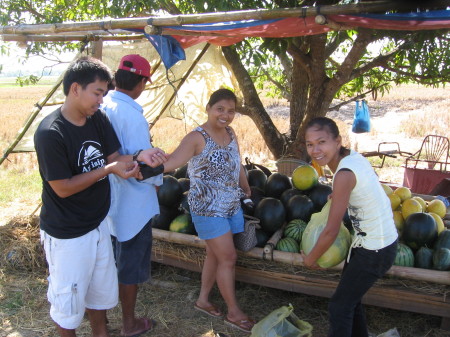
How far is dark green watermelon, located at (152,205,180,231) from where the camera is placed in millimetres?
4793

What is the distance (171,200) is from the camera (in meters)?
4.96

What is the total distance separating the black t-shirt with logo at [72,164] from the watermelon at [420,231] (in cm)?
277

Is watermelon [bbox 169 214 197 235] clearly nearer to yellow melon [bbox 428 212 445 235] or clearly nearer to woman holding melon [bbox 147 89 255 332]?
woman holding melon [bbox 147 89 255 332]

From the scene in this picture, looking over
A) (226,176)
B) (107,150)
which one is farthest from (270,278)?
(107,150)

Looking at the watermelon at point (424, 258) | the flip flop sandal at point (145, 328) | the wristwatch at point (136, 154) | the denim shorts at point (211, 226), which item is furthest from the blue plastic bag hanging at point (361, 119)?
the wristwatch at point (136, 154)

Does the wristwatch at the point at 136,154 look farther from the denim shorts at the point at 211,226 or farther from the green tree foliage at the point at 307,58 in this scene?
the green tree foliage at the point at 307,58

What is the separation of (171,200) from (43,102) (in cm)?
203

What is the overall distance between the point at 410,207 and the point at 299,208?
1119 millimetres

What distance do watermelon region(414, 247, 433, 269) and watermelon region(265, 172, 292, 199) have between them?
1.69 m

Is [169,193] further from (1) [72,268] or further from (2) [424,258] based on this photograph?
(2) [424,258]

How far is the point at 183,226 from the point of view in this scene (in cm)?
460

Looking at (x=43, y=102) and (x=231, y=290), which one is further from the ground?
(x=43, y=102)

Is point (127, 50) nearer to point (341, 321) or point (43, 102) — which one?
point (43, 102)

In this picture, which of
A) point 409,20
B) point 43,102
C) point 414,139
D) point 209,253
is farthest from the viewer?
point 414,139
